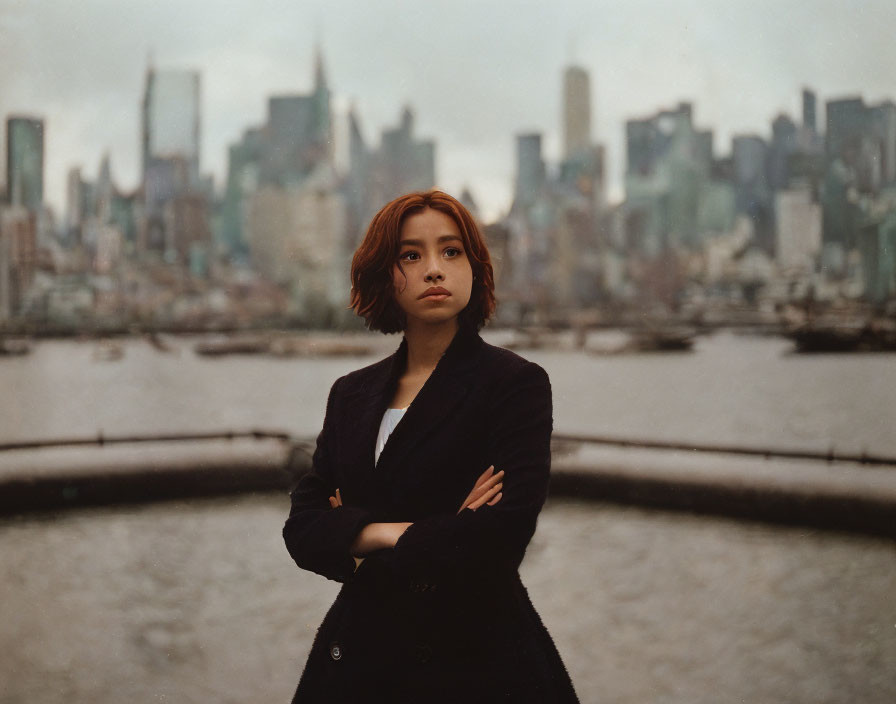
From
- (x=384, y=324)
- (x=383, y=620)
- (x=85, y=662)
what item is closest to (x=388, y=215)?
(x=384, y=324)

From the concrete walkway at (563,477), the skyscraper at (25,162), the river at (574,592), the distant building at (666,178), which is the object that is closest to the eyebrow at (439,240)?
the river at (574,592)

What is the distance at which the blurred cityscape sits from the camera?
5.28m

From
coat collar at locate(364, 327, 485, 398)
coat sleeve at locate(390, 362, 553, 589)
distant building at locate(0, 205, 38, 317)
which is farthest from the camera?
distant building at locate(0, 205, 38, 317)

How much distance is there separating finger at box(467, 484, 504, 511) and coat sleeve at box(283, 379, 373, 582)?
0.14m

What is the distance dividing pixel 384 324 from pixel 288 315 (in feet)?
20.0

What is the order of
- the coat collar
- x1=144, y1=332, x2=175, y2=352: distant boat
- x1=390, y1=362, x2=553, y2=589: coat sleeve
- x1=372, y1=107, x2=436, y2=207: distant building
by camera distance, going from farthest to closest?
1. x1=144, y1=332, x2=175, y2=352: distant boat
2. x1=372, y1=107, x2=436, y2=207: distant building
3. the coat collar
4. x1=390, y1=362, x2=553, y2=589: coat sleeve

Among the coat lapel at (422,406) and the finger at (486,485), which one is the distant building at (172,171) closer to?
the coat lapel at (422,406)

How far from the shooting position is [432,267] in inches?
44.9

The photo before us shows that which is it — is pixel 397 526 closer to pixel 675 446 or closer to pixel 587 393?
pixel 675 446

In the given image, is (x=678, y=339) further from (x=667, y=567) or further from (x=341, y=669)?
(x=341, y=669)

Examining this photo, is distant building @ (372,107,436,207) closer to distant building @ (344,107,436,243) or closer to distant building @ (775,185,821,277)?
distant building @ (344,107,436,243)

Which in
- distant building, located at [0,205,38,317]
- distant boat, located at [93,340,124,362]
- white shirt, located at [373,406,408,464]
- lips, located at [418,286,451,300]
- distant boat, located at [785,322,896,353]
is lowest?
distant boat, located at [93,340,124,362]

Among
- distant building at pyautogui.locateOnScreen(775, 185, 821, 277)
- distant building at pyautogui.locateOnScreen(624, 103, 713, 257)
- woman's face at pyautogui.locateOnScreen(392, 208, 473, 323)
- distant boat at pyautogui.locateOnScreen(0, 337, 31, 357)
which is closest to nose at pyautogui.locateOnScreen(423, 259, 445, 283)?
woman's face at pyautogui.locateOnScreen(392, 208, 473, 323)

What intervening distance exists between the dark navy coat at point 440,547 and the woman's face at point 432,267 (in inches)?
2.2
